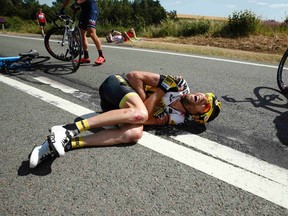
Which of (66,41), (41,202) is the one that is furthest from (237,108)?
(66,41)

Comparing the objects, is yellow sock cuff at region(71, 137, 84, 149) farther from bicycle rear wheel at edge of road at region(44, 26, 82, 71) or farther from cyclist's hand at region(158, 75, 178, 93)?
bicycle rear wheel at edge of road at region(44, 26, 82, 71)

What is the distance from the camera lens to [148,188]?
87.4 inches

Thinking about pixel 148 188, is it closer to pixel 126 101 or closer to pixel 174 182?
pixel 174 182

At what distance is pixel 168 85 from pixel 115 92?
23.7 inches

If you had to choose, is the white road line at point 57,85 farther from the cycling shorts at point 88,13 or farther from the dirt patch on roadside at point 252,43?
the dirt patch on roadside at point 252,43

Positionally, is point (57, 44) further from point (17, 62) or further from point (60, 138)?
point (60, 138)

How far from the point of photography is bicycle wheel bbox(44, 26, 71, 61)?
625 cm

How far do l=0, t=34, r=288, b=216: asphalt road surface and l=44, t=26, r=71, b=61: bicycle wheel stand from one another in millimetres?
2212

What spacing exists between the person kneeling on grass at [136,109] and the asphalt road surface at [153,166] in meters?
0.12

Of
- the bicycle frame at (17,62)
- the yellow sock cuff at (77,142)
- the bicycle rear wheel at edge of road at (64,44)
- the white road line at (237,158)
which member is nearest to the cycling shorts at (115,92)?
the yellow sock cuff at (77,142)

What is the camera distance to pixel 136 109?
2887 millimetres

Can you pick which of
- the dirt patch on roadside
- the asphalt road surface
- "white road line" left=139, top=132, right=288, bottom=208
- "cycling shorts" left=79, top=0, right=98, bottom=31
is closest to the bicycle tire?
"cycling shorts" left=79, top=0, right=98, bottom=31

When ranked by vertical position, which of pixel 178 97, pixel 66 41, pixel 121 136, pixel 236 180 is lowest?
pixel 236 180

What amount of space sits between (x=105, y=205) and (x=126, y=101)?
1212mm
